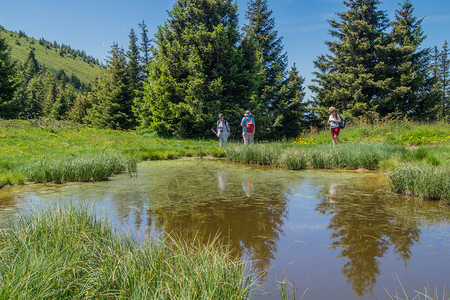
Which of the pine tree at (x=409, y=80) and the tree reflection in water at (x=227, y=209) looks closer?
the tree reflection in water at (x=227, y=209)

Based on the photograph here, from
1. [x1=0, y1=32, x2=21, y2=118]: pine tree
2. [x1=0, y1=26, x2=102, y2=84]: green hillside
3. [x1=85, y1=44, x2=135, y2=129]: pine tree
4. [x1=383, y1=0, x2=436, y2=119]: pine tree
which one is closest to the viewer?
[x1=383, y1=0, x2=436, y2=119]: pine tree

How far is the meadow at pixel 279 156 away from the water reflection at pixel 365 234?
1136 mm

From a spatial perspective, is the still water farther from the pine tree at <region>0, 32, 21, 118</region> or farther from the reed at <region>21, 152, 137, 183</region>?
the pine tree at <region>0, 32, 21, 118</region>

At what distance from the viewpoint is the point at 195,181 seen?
8.09m

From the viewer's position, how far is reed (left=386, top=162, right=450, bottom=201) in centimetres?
568

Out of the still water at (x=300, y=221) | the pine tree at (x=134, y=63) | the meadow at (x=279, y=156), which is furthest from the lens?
the pine tree at (x=134, y=63)

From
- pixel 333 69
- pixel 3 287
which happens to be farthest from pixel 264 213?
pixel 333 69

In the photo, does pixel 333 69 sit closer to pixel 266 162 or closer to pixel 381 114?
pixel 381 114

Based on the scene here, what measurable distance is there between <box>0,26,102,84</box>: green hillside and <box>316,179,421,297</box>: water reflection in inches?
6282

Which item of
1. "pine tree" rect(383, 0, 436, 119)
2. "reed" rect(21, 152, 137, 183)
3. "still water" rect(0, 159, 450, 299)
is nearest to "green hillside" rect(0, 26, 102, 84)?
"pine tree" rect(383, 0, 436, 119)

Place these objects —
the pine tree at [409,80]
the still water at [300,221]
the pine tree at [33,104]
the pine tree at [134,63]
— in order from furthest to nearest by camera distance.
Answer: the pine tree at [33,104] < the pine tree at [134,63] < the pine tree at [409,80] < the still water at [300,221]

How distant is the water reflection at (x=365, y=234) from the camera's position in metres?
2.99

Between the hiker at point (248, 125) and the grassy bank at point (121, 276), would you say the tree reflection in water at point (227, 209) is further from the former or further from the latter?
the hiker at point (248, 125)

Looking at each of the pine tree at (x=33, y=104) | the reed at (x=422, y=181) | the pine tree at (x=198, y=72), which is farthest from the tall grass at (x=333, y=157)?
the pine tree at (x=33, y=104)
